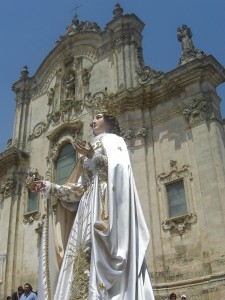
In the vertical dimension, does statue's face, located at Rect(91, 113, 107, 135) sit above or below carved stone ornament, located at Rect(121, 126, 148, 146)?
below

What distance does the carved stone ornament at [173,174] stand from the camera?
36.5ft

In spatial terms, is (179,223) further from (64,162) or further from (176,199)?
(64,162)

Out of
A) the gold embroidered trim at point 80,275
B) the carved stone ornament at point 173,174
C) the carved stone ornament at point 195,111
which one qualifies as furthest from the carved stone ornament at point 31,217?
the gold embroidered trim at point 80,275

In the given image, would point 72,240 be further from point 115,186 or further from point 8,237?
point 8,237

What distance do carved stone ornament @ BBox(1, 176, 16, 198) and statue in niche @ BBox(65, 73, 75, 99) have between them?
4049 millimetres

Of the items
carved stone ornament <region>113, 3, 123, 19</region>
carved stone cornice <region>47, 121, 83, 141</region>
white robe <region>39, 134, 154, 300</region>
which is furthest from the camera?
carved stone ornament <region>113, 3, 123, 19</region>

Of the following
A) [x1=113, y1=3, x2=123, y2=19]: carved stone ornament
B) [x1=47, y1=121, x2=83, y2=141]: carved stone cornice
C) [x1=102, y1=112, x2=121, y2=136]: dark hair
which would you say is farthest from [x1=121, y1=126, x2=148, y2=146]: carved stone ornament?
[x1=102, y1=112, x2=121, y2=136]: dark hair

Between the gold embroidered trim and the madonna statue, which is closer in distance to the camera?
the madonna statue

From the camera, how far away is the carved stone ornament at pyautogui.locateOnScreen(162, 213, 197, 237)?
10.4 meters

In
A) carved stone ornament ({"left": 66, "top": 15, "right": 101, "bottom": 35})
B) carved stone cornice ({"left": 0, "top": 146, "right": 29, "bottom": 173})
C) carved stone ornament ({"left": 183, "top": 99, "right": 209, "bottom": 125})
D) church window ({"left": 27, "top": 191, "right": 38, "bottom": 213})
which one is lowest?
church window ({"left": 27, "top": 191, "right": 38, "bottom": 213})

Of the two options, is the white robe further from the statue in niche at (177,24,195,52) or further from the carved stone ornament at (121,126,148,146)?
the statue in niche at (177,24,195,52)

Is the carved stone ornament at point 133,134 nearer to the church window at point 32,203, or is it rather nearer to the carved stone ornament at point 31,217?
the carved stone ornament at point 31,217

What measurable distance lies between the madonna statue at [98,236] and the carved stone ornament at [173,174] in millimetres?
6646

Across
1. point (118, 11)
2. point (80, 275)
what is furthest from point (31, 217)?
point (80, 275)
